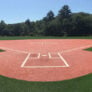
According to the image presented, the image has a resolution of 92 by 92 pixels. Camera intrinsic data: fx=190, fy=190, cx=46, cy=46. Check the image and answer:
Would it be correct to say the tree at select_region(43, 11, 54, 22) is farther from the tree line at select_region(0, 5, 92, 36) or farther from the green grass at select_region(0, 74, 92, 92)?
the green grass at select_region(0, 74, 92, 92)

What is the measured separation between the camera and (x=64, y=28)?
178 ft

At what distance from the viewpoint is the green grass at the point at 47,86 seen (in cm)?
695

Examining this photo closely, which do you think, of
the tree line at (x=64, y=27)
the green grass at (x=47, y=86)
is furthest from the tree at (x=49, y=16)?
the green grass at (x=47, y=86)

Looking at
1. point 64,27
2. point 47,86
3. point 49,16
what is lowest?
point 47,86

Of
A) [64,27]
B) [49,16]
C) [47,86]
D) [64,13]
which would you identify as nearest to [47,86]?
[47,86]

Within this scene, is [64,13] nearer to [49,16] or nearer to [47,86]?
[49,16]

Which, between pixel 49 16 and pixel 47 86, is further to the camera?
pixel 49 16

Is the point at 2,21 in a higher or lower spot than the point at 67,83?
higher

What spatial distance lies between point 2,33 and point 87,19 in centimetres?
2805

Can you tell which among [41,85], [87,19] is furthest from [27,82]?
[87,19]

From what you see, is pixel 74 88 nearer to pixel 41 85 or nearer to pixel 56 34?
pixel 41 85

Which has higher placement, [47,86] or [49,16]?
[49,16]

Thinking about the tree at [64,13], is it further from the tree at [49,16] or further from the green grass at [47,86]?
the green grass at [47,86]

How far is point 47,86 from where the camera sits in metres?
7.52
